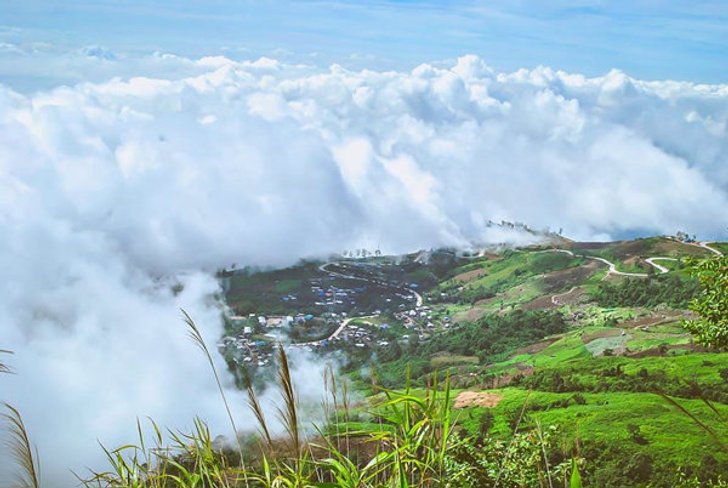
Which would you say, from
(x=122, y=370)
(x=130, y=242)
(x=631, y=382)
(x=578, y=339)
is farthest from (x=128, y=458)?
(x=130, y=242)

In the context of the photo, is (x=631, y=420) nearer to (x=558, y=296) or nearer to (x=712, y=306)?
(x=712, y=306)

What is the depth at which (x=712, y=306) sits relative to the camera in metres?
7.86

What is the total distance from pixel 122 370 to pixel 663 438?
117m

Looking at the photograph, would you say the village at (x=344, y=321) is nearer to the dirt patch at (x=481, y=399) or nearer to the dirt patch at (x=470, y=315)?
the dirt patch at (x=470, y=315)

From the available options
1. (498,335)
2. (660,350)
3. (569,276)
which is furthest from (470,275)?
(660,350)

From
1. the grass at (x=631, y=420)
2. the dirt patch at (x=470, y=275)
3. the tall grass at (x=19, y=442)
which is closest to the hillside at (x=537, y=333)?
the grass at (x=631, y=420)

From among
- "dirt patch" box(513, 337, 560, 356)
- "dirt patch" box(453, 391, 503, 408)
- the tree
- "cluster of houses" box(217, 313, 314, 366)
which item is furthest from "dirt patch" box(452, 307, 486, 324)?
the tree

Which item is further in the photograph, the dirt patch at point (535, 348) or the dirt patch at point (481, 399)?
the dirt patch at point (535, 348)

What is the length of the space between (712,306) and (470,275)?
10223 centimetres

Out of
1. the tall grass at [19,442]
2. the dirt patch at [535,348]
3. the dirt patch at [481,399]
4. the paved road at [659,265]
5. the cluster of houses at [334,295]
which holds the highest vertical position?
the tall grass at [19,442]

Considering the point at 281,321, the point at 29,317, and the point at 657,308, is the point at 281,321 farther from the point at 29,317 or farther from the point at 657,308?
the point at 29,317

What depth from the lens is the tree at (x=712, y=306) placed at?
771 centimetres

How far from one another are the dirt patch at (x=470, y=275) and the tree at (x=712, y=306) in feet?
325

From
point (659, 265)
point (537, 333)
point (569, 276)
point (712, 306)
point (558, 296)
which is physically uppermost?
point (712, 306)
